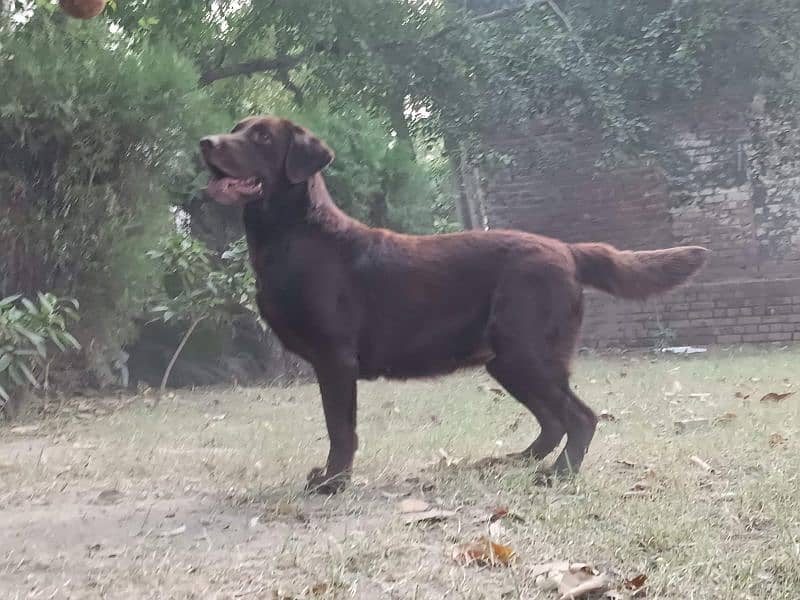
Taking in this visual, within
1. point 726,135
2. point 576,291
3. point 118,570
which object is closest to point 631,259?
point 576,291

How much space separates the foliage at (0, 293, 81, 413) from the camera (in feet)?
14.6

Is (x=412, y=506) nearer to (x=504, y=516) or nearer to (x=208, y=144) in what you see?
(x=504, y=516)

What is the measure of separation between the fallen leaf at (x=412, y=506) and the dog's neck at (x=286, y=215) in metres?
1.05

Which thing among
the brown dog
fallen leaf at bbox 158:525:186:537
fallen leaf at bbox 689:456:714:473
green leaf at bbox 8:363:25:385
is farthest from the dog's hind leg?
green leaf at bbox 8:363:25:385

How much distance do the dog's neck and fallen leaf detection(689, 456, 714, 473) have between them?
5.23 feet

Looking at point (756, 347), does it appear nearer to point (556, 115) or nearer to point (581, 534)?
point (556, 115)

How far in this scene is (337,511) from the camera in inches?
101

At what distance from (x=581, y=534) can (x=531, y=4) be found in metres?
7.62

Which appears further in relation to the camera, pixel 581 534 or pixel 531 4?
pixel 531 4

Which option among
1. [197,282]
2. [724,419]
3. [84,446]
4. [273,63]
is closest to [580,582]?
[724,419]

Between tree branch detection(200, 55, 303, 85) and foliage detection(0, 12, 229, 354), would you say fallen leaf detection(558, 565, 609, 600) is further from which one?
tree branch detection(200, 55, 303, 85)

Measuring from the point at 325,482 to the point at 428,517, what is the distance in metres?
0.54

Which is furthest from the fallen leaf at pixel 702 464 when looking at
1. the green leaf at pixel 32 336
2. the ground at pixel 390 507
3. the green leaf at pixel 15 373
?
the green leaf at pixel 15 373

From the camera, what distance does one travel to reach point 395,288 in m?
3.08
